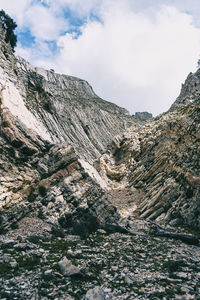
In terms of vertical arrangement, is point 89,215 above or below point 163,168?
below

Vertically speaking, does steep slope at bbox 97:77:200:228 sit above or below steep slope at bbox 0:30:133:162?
below

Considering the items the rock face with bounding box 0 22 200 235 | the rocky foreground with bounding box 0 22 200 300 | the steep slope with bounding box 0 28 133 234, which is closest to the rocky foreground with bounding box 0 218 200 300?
the rocky foreground with bounding box 0 22 200 300

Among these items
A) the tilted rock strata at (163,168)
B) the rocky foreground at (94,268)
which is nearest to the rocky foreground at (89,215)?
the rocky foreground at (94,268)

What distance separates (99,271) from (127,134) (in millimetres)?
65892

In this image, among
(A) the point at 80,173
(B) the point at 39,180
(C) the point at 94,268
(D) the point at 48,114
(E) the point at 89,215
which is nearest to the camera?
(C) the point at 94,268

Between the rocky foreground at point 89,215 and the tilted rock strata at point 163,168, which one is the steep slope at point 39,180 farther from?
the tilted rock strata at point 163,168

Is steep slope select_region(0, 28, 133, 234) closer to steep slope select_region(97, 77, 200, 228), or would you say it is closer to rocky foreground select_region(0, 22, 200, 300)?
rocky foreground select_region(0, 22, 200, 300)

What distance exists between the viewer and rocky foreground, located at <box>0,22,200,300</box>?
508 inches

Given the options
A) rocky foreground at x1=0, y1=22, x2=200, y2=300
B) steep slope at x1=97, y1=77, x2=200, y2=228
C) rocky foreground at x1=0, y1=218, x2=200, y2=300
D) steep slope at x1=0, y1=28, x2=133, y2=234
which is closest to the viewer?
rocky foreground at x1=0, y1=218, x2=200, y2=300

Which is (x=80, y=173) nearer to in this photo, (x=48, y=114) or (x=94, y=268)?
(x=94, y=268)

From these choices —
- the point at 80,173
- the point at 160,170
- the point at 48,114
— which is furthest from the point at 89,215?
the point at 48,114

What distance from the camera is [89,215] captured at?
28.2 m

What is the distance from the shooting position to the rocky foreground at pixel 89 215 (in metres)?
12.9

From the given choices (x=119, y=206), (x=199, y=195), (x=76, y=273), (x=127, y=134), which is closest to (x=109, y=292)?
(x=76, y=273)
